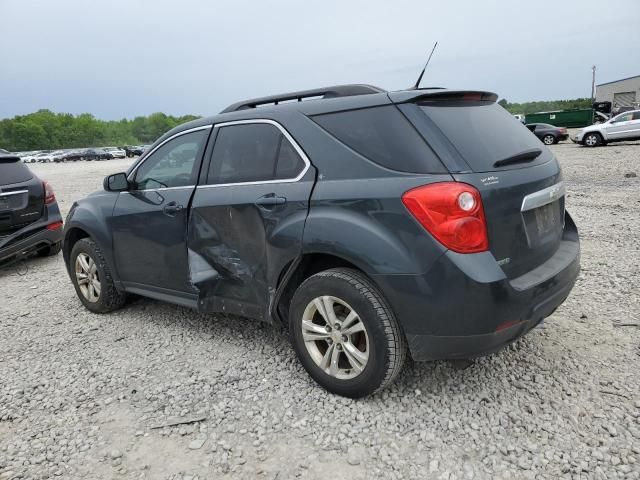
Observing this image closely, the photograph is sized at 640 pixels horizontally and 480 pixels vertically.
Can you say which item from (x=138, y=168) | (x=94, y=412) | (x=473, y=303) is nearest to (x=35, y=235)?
(x=138, y=168)

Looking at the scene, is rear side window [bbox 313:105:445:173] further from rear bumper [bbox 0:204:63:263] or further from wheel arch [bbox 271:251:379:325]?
rear bumper [bbox 0:204:63:263]

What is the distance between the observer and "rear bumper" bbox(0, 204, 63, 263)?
6.16 metres

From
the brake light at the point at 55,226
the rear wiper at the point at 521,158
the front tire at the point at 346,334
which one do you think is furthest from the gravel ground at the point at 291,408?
the brake light at the point at 55,226

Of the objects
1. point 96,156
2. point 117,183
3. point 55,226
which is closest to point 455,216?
point 117,183

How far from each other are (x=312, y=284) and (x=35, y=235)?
5.18 metres

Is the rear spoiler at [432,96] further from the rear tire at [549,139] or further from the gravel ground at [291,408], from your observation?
the rear tire at [549,139]

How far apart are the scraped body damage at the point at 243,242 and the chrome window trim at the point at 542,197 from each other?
3.87ft

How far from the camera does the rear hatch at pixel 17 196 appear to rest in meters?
6.20

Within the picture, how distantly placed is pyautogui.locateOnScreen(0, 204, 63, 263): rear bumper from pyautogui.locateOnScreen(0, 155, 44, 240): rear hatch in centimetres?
7

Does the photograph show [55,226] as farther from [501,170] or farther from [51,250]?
[501,170]

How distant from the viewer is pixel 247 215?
3158 millimetres

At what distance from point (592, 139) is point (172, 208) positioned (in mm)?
23091

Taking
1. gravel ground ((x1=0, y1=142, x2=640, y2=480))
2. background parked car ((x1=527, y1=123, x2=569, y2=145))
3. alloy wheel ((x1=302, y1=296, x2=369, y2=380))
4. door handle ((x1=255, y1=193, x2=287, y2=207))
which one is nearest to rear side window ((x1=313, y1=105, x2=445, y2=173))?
door handle ((x1=255, y1=193, x2=287, y2=207))

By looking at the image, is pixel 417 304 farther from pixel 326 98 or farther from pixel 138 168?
pixel 138 168
